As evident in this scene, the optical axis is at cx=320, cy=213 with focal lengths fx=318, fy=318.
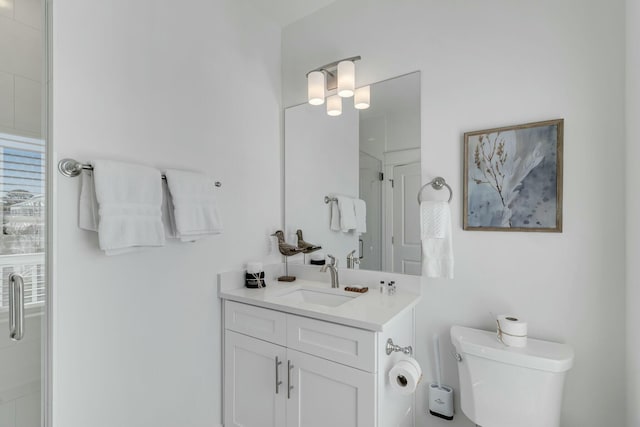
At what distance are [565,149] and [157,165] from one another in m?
1.81

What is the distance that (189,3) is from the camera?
5.46 ft

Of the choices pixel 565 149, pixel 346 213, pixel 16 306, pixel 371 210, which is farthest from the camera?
pixel 346 213

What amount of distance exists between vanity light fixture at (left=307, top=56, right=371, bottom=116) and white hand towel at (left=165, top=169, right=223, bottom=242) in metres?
0.84

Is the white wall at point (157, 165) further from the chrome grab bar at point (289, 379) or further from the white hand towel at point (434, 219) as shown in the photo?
the white hand towel at point (434, 219)

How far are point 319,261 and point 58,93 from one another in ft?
5.02

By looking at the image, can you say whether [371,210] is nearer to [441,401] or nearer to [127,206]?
[441,401]

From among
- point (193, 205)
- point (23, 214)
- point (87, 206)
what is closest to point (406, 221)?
point (193, 205)

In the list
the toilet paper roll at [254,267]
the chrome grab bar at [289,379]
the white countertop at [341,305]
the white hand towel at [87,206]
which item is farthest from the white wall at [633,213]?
the white hand towel at [87,206]

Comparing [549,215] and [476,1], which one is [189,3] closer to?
[476,1]

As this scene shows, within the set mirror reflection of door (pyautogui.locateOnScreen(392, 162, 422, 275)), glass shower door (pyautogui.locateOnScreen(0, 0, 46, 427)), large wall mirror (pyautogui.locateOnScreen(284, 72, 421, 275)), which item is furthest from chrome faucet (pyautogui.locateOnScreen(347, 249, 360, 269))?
glass shower door (pyautogui.locateOnScreen(0, 0, 46, 427))

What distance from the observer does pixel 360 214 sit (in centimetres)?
190

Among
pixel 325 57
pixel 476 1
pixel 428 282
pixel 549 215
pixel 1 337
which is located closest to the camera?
pixel 1 337

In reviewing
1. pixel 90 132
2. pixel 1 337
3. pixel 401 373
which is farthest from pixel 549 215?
pixel 1 337

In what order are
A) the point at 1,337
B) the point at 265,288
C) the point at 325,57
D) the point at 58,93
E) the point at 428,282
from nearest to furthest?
1. the point at 1,337
2. the point at 58,93
3. the point at 428,282
4. the point at 265,288
5. the point at 325,57
